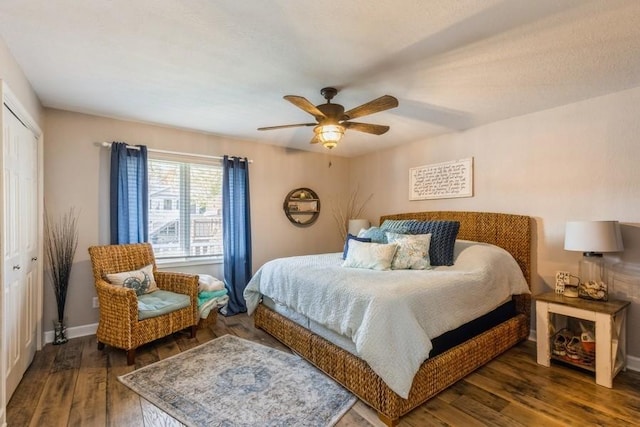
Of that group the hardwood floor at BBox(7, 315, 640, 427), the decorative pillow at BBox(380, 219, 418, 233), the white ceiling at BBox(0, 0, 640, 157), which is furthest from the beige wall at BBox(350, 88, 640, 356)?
the decorative pillow at BBox(380, 219, 418, 233)

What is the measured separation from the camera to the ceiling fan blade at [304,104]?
2.10 meters

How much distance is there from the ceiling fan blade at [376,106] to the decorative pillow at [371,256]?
4.04 ft

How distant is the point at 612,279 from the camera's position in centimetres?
263

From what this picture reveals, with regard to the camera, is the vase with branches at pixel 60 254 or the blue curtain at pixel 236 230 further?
the blue curtain at pixel 236 230

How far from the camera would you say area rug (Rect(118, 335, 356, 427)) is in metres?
1.92

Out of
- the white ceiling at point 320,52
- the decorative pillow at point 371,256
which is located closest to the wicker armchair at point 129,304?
the white ceiling at point 320,52

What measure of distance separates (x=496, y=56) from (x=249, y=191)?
3.19 meters

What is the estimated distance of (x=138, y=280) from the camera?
119 inches

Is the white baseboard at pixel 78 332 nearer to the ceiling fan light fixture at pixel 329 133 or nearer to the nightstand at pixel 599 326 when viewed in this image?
the ceiling fan light fixture at pixel 329 133

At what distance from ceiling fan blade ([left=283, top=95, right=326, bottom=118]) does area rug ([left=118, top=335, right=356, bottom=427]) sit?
207 centimetres

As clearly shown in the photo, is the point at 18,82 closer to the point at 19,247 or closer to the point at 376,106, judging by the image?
the point at 19,247

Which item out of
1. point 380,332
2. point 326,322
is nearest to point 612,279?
point 380,332

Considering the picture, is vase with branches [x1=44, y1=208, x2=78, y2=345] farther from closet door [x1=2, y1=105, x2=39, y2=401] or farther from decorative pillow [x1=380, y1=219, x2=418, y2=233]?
decorative pillow [x1=380, y1=219, x2=418, y2=233]

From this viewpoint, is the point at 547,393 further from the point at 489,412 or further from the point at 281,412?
the point at 281,412
